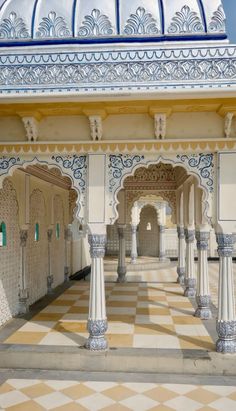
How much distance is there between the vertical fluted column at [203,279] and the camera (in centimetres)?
670

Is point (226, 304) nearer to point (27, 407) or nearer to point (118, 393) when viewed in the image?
point (118, 393)

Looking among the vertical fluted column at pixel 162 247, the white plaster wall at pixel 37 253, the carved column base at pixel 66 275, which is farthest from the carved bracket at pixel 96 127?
Answer: the vertical fluted column at pixel 162 247

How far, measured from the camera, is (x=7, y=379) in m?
4.64

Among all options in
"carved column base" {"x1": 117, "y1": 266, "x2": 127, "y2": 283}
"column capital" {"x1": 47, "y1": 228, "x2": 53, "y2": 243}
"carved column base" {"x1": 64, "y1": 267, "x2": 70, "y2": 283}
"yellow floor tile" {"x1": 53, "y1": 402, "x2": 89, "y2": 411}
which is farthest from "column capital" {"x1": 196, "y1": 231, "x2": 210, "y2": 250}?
"carved column base" {"x1": 64, "y1": 267, "x2": 70, "y2": 283}

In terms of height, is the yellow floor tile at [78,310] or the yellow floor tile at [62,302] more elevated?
the yellow floor tile at [62,302]

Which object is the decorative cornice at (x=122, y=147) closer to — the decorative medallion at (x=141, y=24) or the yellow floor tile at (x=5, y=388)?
the decorative medallion at (x=141, y=24)

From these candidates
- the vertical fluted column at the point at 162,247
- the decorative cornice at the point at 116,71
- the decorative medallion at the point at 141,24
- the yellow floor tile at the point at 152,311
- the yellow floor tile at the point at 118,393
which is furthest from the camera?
the vertical fluted column at the point at 162,247

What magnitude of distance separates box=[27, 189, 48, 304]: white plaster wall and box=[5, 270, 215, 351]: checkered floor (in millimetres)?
488

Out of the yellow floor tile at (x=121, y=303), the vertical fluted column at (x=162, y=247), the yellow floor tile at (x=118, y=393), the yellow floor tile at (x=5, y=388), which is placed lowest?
the yellow floor tile at (x=118, y=393)

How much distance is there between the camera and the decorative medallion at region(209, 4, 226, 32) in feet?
16.3

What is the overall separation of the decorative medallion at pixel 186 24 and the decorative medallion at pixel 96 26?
79 cm

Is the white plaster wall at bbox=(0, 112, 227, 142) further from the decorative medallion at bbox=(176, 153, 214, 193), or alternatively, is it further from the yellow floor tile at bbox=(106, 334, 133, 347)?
the yellow floor tile at bbox=(106, 334, 133, 347)

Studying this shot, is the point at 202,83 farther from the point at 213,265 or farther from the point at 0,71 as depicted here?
the point at 213,265

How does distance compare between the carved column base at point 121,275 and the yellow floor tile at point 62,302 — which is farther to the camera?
the carved column base at point 121,275
